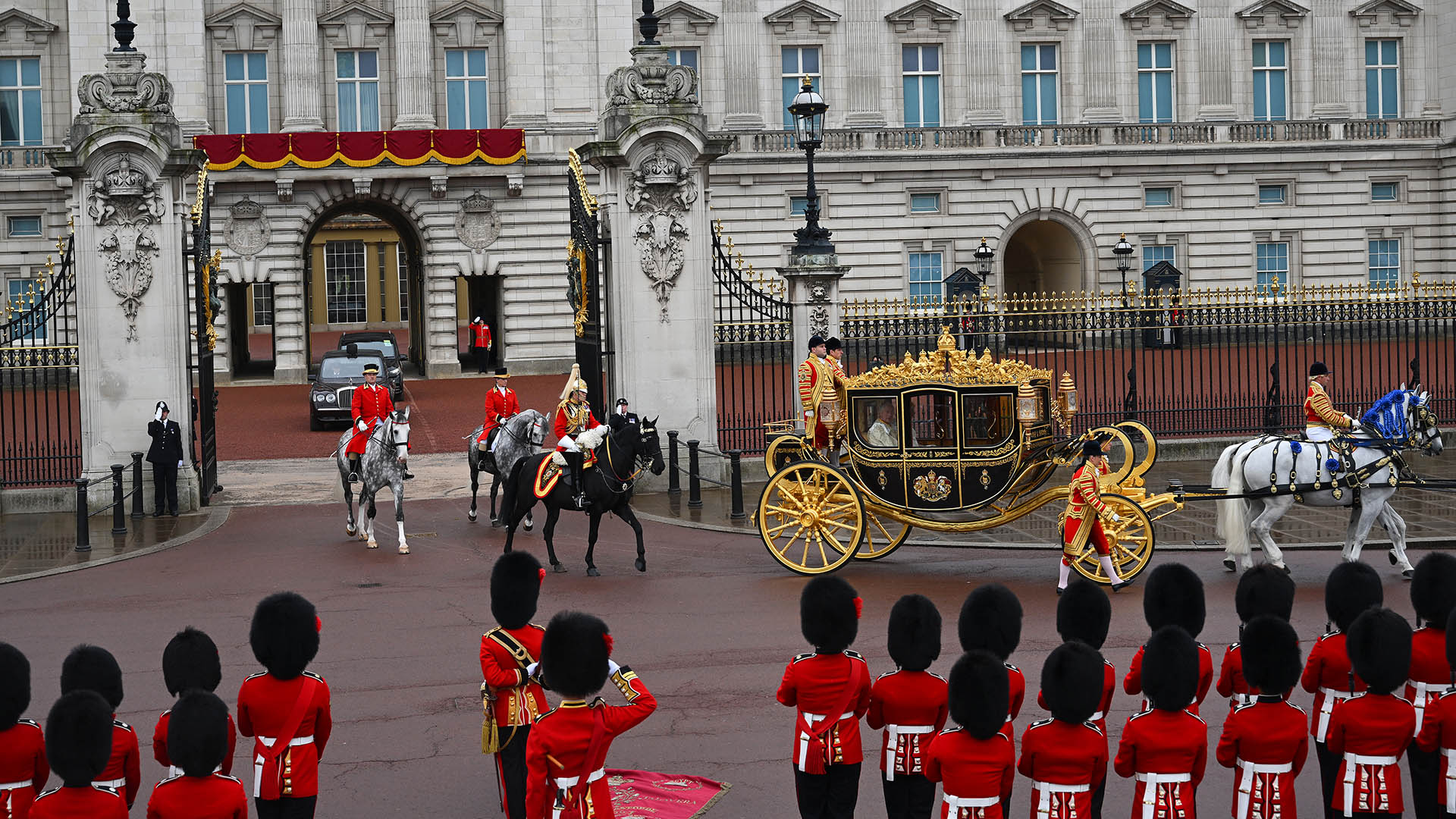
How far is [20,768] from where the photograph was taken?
20.0ft

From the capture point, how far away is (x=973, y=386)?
12859 mm

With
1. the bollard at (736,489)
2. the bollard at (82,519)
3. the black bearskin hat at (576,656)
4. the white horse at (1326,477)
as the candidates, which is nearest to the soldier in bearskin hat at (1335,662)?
the black bearskin hat at (576,656)

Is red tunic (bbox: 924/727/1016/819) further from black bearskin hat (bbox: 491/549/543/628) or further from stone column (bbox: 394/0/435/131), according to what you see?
stone column (bbox: 394/0/435/131)

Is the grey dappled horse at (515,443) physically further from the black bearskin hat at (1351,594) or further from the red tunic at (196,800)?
the red tunic at (196,800)

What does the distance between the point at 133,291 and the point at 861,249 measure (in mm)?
27110

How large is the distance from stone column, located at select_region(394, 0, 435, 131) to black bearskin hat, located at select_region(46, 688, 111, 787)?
114 feet

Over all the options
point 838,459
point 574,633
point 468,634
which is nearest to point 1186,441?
point 838,459

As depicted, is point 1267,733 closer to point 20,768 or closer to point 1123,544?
point 20,768

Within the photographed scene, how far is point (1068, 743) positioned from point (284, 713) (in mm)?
3212

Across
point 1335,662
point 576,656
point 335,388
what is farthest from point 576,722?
point 335,388

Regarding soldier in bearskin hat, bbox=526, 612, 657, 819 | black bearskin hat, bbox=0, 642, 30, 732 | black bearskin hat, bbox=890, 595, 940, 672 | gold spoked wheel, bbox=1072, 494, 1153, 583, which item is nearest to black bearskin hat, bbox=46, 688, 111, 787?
black bearskin hat, bbox=0, 642, 30, 732

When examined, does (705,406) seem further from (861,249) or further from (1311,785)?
(861,249)

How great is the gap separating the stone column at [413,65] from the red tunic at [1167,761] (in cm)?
3528

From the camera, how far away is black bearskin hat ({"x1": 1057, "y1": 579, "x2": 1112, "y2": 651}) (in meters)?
7.25
